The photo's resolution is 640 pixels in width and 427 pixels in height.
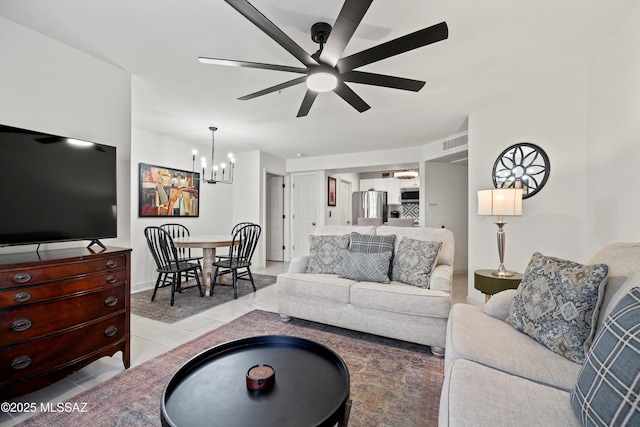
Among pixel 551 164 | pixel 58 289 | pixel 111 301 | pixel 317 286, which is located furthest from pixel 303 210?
pixel 58 289

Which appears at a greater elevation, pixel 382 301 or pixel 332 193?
pixel 332 193

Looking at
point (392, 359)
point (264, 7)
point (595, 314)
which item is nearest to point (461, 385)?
point (595, 314)

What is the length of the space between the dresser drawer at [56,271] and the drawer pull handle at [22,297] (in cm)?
5

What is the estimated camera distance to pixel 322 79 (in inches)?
74.6

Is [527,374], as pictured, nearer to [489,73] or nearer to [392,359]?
[392,359]

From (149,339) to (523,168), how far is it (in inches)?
165

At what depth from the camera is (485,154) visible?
3408mm

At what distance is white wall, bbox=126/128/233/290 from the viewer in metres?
4.12

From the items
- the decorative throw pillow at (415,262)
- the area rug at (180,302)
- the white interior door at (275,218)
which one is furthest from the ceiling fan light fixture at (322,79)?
the white interior door at (275,218)

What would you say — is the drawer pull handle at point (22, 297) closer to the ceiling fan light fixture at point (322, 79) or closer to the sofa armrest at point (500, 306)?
the ceiling fan light fixture at point (322, 79)

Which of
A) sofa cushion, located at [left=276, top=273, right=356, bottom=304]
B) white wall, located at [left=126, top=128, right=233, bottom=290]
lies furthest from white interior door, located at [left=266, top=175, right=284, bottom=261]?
sofa cushion, located at [left=276, top=273, right=356, bottom=304]

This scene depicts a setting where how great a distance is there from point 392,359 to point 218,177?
4891mm

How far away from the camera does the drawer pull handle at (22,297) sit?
149cm

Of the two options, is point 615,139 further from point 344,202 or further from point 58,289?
point 344,202
